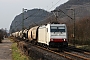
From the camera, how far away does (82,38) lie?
178 feet

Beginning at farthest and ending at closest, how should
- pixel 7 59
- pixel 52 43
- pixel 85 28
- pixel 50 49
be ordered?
1. pixel 85 28
2. pixel 50 49
3. pixel 52 43
4. pixel 7 59

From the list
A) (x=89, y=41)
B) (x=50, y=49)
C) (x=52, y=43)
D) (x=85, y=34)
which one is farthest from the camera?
(x=85, y=34)

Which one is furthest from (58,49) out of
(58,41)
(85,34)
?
(85,34)

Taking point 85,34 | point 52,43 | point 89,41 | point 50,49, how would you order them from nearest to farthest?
point 52,43 → point 50,49 → point 89,41 → point 85,34

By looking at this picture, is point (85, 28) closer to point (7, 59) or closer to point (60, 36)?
point (60, 36)

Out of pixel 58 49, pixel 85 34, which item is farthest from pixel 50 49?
pixel 85 34

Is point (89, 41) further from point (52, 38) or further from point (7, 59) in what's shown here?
point (7, 59)

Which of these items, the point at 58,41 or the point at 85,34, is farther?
the point at 85,34

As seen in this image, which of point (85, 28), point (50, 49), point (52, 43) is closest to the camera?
point (52, 43)

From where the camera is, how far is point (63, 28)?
29.2m

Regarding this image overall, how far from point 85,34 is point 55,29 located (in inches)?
1048

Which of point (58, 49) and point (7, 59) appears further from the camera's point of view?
point (58, 49)

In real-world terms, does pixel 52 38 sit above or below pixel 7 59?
above

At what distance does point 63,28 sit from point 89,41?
907 inches
